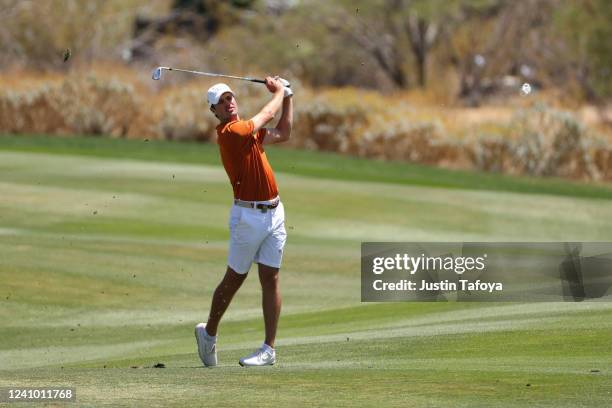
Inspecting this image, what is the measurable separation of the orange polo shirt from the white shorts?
0.37 ft

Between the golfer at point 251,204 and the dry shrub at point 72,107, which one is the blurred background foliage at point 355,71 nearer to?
the dry shrub at point 72,107

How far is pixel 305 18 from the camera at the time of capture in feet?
167

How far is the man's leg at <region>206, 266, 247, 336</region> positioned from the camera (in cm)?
915

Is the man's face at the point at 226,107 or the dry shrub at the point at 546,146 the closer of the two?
the man's face at the point at 226,107

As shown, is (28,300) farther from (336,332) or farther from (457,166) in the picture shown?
(457,166)

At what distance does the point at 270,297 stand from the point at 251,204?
694 mm

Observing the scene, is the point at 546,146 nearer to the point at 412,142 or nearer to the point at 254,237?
the point at 412,142

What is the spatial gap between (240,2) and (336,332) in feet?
165

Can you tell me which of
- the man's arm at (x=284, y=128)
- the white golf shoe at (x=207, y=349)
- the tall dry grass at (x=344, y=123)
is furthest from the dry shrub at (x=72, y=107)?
the white golf shoe at (x=207, y=349)

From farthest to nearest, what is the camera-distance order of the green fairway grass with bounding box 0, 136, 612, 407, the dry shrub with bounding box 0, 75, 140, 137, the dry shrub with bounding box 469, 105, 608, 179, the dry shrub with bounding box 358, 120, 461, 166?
the dry shrub with bounding box 0, 75, 140, 137 < the dry shrub with bounding box 358, 120, 461, 166 < the dry shrub with bounding box 469, 105, 608, 179 < the green fairway grass with bounding box 0, 136, 612, 407

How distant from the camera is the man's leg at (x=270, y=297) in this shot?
9.13m

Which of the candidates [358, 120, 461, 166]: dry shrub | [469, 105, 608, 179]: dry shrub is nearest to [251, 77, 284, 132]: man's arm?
[469, 105, 608, 179]: dry shrub

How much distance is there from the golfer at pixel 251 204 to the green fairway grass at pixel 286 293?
0.45 meters

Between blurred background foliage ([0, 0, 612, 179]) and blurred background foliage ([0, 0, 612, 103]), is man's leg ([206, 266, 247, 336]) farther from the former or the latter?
blurred background foliage ([0, 0, 612, 103])
